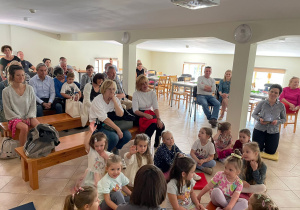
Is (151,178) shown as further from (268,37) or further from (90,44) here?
(90,44)

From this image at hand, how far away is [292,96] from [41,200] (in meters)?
4.87

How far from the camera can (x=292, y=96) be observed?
4.51m

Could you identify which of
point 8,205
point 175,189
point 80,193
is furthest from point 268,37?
point 8,205

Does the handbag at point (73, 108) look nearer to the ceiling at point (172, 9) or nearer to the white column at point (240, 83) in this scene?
the ceiling at point (172, 9)

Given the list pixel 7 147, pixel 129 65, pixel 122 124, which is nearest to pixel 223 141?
pixel 122 124

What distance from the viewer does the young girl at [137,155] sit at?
7.48ft

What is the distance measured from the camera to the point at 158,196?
4.08ft

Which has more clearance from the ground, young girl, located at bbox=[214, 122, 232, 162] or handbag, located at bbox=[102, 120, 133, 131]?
handbag, located at bbox=[102, 120, 133, 131]

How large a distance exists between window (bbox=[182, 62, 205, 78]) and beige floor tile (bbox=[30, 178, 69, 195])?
32.2 ft

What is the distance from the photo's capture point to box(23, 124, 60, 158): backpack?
2.33 meters

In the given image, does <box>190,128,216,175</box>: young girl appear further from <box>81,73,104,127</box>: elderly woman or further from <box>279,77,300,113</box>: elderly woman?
<box>279,77,300,113</box>: elderly woman

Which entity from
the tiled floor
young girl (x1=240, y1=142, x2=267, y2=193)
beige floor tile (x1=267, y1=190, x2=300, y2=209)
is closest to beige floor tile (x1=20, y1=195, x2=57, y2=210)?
the tiled floor

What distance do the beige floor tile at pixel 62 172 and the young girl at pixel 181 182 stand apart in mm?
1544

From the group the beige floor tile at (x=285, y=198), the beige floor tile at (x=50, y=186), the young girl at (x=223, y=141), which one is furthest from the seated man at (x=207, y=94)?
the beige floor tile at (x=50, y=186)
